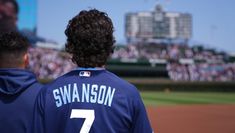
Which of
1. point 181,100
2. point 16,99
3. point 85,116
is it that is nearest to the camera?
point 85,116

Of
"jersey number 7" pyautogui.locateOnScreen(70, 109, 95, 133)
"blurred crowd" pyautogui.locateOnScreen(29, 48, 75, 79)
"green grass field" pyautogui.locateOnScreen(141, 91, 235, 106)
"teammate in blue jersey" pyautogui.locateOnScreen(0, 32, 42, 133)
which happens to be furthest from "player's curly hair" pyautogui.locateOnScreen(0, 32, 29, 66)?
"blurred crowd" pyautogui.locateOnScreen(29, 48, 75, 79)

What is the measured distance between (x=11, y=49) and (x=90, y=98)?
82 cm

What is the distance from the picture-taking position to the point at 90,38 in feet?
7.30

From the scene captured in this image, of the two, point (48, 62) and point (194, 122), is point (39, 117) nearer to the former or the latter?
point (194, 122)

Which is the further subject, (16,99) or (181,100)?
(181,100)

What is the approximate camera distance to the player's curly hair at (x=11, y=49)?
8.89 feet

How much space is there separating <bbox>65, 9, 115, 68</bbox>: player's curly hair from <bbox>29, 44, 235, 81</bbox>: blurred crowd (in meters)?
31.6

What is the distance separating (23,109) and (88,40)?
0.68 meters

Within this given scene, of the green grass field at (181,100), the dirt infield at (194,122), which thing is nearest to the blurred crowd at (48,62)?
the green grass field at (181,100)

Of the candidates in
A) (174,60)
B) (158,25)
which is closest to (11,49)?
(174,60)

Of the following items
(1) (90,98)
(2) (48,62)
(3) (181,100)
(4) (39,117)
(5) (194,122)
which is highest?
(1) (90,98)

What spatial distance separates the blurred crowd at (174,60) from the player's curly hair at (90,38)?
3157 cm

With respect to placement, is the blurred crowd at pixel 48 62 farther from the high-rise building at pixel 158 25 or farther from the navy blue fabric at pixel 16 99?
the navy blue fabric at pixel 16 99

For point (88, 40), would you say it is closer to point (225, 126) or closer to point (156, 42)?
point (225, 126)
